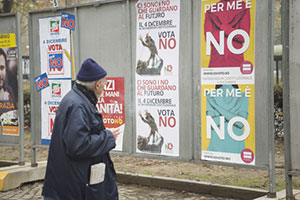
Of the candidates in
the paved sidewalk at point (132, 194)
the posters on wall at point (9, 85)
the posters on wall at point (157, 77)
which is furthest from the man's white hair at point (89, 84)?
the posters on wall at point (9, 85)

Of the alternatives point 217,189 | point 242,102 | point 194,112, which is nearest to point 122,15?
point 194,112

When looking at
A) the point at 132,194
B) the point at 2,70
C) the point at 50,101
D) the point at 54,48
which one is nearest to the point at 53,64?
the point at 54,48

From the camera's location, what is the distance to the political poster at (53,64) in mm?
7941

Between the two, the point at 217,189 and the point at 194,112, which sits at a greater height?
the point at 194,112

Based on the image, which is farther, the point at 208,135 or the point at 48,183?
the point at 208,135

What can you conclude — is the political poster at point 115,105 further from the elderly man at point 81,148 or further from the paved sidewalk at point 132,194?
the elderly man at point 81,148

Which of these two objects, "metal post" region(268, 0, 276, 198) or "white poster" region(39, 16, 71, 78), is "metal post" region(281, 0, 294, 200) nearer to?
"metal post" region(268, 0, 276, 198)

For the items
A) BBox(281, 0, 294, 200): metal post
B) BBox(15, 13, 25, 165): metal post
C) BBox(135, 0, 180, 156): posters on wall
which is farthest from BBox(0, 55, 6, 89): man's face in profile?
BBox(281, 0, 294, 200): metal post

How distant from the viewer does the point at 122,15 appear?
7.29 meters

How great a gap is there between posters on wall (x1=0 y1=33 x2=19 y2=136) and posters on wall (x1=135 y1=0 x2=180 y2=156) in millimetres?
2524

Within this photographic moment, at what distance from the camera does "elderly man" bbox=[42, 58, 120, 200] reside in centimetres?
396

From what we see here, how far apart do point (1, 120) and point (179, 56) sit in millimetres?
3775

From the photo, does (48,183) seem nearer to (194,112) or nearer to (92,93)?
(92,93)

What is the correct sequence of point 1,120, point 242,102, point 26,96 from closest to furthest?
point 242,102 → point 1,120 → point 26,96
